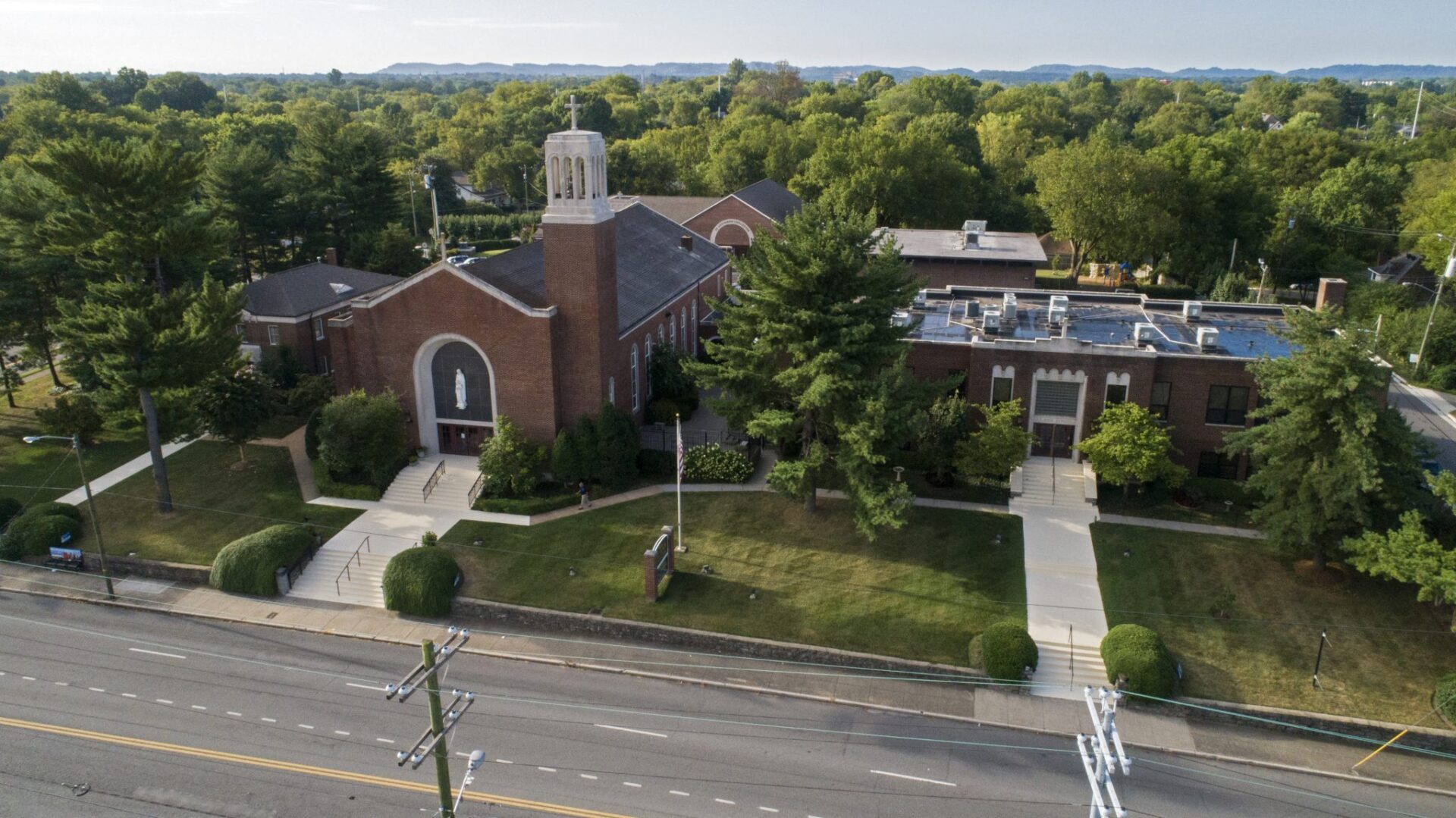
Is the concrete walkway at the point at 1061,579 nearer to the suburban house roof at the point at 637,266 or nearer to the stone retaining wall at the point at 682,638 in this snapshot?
the stone retaining wall at the point at 682,638

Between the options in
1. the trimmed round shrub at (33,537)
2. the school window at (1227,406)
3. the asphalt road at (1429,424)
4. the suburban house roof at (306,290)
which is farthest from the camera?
the suburban house roof at (306,290)

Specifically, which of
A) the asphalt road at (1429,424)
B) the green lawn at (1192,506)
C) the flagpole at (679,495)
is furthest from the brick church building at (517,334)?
the asphalt road at (1429,424)

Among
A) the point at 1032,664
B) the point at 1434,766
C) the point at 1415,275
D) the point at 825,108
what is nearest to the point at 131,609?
the point at 1032,664

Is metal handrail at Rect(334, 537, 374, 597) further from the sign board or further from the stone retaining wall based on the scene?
the sign board

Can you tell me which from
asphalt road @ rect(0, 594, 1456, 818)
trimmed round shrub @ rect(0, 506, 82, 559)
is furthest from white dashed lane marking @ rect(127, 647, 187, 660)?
trimmed round shrub @ rect(0, 506, 82, 559)

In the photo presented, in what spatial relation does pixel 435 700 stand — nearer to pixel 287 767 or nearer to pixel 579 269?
→ pixel 287 767
